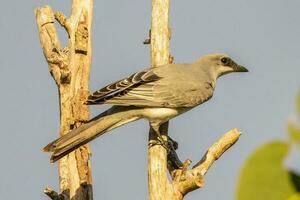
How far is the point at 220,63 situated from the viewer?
6.65 m

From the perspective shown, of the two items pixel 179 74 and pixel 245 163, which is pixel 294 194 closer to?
pixel 245 163

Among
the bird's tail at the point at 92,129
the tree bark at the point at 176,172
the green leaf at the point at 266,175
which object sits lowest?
the tree bark at the point at 176,172

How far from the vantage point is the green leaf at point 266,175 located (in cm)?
75

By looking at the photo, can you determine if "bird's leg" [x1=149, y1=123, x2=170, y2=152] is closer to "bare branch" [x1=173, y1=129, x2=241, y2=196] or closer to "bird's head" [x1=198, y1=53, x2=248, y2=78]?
"bare branch" [x1=173, y1=129, x2=241, y2=196]

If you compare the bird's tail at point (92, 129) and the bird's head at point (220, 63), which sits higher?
the bird's head at point (220, 63)

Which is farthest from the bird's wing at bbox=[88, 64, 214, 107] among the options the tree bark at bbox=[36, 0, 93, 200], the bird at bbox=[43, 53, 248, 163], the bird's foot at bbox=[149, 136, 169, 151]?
the bird's foot at bbox=[149, 136, 169, 151]

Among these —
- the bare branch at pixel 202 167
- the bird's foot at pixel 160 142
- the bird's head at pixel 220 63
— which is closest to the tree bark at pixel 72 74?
the bird's foot at pixel 160 142

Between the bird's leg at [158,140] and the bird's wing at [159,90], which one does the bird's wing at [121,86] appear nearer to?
the bird's wing at [159,90]

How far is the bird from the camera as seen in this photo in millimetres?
4676

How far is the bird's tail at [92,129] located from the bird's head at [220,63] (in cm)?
158

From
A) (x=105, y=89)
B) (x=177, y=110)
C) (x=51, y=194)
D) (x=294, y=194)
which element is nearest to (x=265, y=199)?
(x=294, y=194)

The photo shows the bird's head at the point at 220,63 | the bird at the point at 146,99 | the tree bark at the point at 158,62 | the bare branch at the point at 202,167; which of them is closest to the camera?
the bare branch at the point at 202,167

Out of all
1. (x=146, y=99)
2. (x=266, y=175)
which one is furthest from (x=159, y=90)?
(x=266, y=175)

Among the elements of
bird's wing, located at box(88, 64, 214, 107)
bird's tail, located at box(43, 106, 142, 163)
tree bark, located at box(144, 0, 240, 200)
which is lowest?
tree bark, located at box(144, 0, 240, 200)
